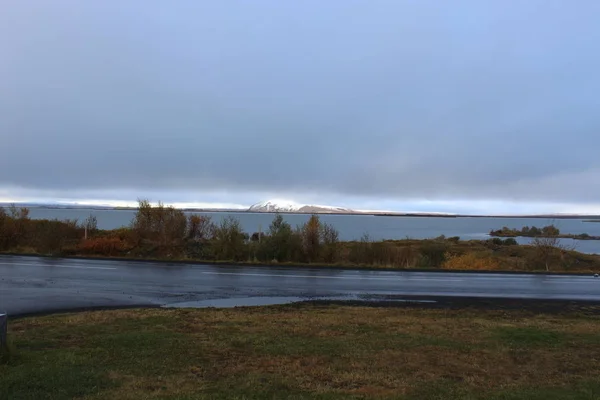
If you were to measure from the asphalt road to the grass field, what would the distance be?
2165 mm

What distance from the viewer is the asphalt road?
12.0 m

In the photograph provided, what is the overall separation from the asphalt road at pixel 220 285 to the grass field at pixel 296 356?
216 centimetres

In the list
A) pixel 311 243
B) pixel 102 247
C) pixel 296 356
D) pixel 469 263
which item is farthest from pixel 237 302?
pixel 469 263

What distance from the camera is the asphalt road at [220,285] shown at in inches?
474

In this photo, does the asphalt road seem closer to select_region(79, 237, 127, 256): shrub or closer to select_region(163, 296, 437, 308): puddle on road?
select_region(163, 296, 437, 308): puddle on road

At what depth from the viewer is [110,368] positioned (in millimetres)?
6000

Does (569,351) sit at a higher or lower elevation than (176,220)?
lower

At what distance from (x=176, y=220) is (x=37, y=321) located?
727 inches

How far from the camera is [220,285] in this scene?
14.8 meters

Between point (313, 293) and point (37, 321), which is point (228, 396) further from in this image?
point (313, 293)

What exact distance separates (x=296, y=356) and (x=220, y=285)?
8367 mm

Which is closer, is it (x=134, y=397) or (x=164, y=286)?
(x=134, y=397)

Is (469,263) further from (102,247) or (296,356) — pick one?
(296,356)

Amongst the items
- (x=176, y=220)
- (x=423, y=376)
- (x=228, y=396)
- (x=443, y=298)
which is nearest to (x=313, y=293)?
(x=443, y=298)
